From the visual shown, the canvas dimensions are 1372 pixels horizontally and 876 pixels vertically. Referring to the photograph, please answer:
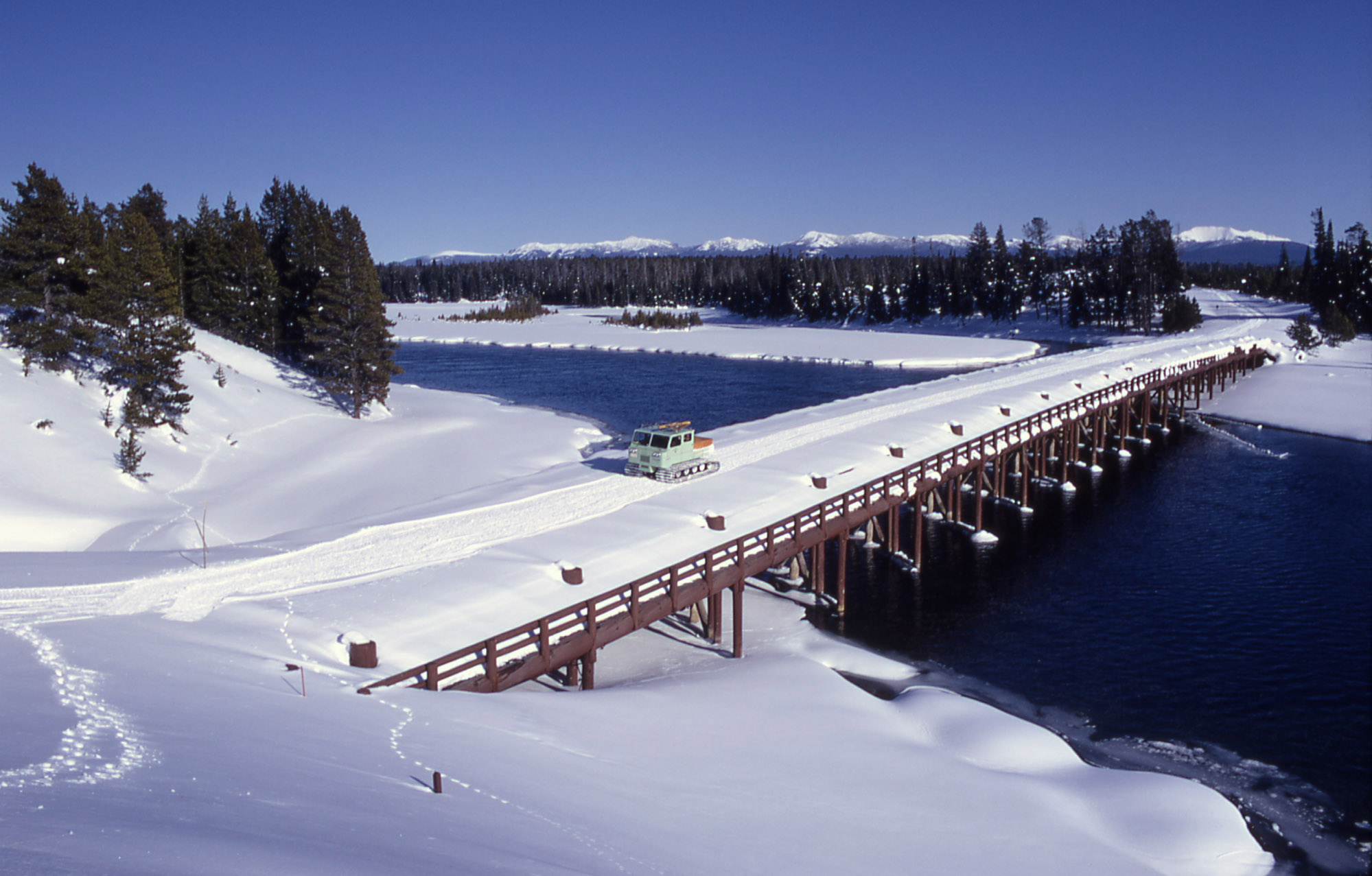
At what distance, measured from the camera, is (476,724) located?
48.5 ft

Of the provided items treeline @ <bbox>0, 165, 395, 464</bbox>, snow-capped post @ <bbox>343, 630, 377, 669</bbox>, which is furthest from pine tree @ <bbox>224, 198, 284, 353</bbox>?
snow-capped post @ <bbox>343, 630, 377, 669</bbox>

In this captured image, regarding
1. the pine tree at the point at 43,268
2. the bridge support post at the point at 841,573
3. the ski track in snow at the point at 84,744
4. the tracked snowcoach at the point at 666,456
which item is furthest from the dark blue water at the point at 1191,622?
the pine tree at the point at 43,268

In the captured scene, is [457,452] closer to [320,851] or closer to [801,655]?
[801,655]

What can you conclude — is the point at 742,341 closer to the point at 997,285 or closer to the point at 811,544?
the point at 997,285

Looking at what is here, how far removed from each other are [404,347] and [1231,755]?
127 m

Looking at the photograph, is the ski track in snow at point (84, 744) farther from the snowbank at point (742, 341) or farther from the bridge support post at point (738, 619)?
the snowbank at point (742, 341)

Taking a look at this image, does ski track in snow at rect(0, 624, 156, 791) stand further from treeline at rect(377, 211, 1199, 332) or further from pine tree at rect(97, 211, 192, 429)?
treeline at rect(377, 211, 1199, 332)

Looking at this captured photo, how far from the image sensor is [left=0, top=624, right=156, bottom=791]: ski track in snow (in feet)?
33.3

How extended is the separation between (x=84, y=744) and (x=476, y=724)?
553cm

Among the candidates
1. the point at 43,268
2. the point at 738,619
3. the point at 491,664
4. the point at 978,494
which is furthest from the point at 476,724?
the point at 43,268

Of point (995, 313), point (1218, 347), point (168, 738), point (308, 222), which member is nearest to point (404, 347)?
point (308, 222)

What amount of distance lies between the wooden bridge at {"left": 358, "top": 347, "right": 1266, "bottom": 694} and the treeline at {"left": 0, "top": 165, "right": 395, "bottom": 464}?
30064 mm

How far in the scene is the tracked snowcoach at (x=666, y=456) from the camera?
29906mm

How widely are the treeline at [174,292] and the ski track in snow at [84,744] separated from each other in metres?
29.8
